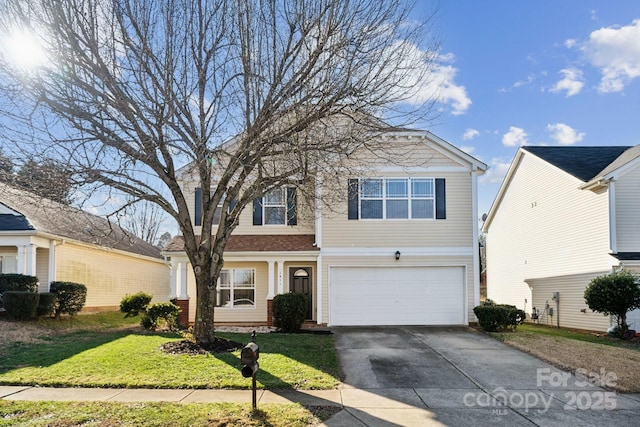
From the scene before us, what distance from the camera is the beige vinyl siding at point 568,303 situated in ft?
50.9

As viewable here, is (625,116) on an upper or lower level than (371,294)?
upper

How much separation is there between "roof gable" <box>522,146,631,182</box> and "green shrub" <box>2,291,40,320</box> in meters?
19.2

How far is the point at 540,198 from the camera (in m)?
19.6

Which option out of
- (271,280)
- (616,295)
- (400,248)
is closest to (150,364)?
(271,280)

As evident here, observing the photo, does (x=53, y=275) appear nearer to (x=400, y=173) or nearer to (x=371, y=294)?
(x=371, y=294)

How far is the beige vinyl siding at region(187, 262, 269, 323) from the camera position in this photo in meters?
16.4

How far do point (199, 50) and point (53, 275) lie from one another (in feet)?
39.8

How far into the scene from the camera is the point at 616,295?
1314cm

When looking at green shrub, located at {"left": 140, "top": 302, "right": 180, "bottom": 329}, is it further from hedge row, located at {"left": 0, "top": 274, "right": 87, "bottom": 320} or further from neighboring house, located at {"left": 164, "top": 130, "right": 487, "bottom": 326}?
hedge row, located at {"left": 0, "top": 274, "right": 87, "bottom": 320}

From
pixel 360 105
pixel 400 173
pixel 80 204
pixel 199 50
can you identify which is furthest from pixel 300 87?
pixel 400 173

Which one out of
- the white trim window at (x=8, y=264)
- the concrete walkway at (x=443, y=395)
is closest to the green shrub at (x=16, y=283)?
the white trim window at (x=8, y=264)

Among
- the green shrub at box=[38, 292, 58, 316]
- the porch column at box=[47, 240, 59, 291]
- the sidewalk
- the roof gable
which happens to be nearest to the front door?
the green shrub at box=[38, 292, 58, 316]

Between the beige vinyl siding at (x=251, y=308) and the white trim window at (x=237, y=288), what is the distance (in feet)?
0.46

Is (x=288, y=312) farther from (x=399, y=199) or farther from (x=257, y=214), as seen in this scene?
(x=399, y=199)
